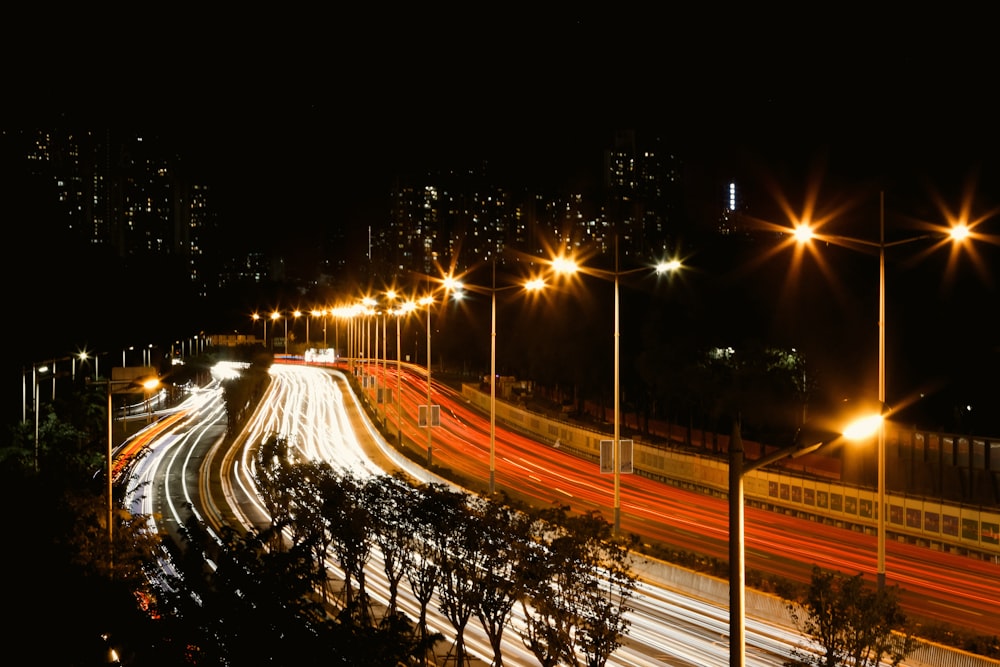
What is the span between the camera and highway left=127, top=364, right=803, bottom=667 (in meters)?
17.0

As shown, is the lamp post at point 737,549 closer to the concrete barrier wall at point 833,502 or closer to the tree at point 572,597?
the tree at point 572,597

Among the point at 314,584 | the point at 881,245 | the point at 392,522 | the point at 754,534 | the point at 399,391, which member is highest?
the point at 881,245

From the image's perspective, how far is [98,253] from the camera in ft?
301

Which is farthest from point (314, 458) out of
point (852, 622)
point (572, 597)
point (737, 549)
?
point (737, 549)

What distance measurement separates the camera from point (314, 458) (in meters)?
42.2

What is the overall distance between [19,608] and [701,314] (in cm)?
3829

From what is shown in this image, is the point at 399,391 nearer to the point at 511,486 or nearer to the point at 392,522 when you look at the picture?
the point at 511,486

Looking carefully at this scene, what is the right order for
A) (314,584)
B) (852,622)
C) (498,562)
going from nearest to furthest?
(852,622), (498,562), (314,584)

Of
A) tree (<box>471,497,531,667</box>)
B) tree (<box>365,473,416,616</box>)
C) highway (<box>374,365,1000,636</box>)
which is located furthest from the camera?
highway (<box>374,365,1000,636</box>)

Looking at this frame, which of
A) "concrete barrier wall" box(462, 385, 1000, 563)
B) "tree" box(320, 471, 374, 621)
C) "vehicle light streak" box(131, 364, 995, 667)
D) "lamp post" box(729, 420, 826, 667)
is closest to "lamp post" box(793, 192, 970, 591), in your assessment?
"vehicle light streak" box(131, 364, 995, 667)

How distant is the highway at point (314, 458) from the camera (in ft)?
55.6

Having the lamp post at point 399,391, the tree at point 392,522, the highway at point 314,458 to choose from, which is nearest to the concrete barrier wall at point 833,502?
Result: the highway at point 314,458

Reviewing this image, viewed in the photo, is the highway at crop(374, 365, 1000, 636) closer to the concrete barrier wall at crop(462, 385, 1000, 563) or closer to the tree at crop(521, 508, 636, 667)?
the concrete barrier wall at crop(462, 385, 1000, 563)

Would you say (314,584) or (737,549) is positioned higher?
Result: (737,549)
